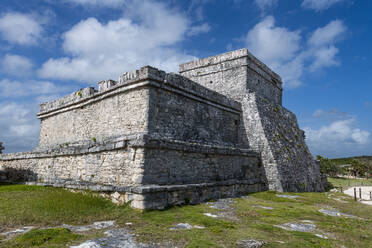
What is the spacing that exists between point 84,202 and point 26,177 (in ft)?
23.7

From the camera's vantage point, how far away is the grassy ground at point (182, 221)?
15.3 ft

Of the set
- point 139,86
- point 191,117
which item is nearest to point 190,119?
point 191,117

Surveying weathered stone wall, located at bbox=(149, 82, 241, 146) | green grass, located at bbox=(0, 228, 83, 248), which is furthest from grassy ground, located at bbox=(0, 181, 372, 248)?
weathered stone wall, located at bbox=(149, 82, 241, 146)

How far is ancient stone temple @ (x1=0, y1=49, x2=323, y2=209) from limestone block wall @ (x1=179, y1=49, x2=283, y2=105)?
0.06m

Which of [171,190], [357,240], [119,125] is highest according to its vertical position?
[119,125]

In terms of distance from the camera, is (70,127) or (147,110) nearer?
(147,110)

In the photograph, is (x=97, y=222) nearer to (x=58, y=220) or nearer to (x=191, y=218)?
(x=58, y=220)

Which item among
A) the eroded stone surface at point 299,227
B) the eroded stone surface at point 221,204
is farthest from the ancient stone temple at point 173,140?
the eroded stone surface at point 299,227

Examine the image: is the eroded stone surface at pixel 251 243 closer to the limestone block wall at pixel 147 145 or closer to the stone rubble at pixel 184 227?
the stone rubble at pixel 184 227

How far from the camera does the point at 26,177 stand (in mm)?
12586

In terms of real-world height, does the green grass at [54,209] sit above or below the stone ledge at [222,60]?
below

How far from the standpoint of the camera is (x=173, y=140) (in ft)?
27.8

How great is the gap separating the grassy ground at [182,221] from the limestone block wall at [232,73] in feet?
24.7

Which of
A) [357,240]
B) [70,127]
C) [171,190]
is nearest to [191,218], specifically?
[171,190]
